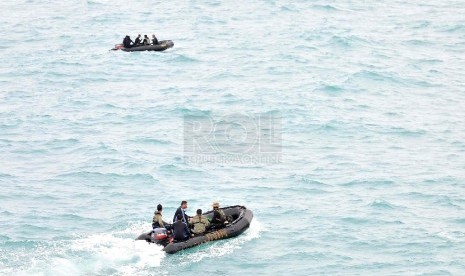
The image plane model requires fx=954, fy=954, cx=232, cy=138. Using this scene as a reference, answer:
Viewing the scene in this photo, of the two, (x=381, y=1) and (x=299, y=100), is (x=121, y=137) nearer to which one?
(x=299, y=100)

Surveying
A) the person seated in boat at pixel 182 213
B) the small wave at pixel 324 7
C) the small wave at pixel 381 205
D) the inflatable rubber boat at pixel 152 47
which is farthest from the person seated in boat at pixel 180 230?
the small wave at pixel 324 7

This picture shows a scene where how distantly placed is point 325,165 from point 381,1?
144ft

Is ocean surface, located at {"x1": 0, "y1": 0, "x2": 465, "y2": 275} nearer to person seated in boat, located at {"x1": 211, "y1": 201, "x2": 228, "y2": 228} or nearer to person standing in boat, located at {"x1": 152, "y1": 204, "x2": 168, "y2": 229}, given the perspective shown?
person seated in boat, located at {"x1": 211, "y1": 201, "x2": 228, "y2": 228}

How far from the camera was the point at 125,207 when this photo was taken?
137 feet

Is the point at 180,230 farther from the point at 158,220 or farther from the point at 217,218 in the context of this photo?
the point at 217,218

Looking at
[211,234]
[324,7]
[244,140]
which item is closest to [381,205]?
[211,234]

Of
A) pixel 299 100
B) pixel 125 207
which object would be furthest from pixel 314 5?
pixel 125 207

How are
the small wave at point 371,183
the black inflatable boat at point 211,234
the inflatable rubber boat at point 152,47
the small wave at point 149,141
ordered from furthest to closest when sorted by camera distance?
the inflatable rubber boat at point 152,47 < the small wave at point 149,141 < the small wave at point 371,183 < the black inflatable boat at point 211,234

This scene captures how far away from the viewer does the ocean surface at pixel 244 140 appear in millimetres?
A: 37688

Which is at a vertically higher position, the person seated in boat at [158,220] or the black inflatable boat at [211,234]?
the person seated in boat at [158,220]

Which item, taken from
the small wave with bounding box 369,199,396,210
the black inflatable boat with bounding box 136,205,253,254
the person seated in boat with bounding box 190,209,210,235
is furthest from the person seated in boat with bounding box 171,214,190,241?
the small wave with bounding box 369,199,396,210

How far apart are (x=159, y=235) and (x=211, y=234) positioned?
2.11 meters

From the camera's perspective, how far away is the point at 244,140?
51469mm

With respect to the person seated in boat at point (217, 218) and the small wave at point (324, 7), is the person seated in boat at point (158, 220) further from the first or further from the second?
the small wave at point (324, 7)
